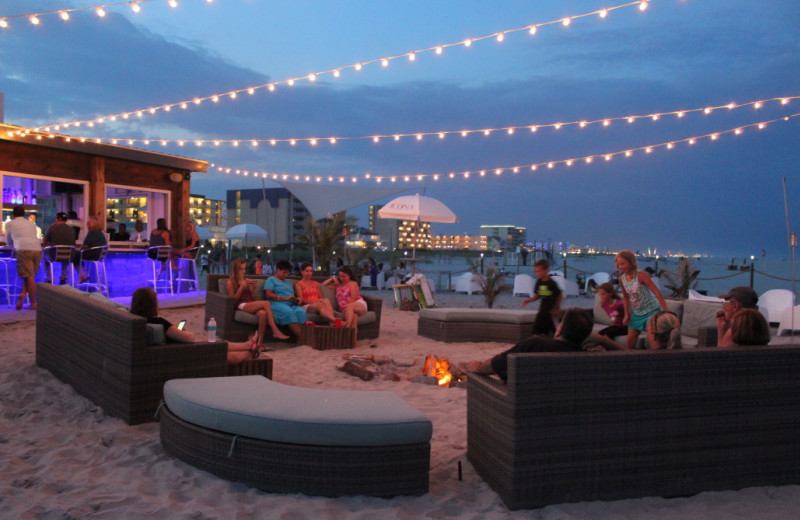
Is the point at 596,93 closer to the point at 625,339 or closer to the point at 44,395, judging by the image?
the point at 625,339

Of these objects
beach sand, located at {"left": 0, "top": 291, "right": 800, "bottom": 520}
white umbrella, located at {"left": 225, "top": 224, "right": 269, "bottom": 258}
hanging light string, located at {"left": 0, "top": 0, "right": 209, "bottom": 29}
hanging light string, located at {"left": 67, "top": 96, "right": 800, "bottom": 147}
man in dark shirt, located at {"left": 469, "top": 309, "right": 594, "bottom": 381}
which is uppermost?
hanging light string, located at {"left": 0, "top": 0, "right": 209, "bottom": 29}

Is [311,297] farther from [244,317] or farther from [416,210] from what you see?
[416,210]

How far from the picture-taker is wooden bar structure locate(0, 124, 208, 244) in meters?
9.14

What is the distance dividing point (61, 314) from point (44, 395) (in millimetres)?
634

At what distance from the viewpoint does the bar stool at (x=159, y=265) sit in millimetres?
9602

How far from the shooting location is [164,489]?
2504 mm

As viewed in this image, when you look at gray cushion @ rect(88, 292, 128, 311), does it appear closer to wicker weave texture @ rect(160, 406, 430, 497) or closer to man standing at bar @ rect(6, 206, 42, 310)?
wicker weave texture @ rect(160, 406, 430, 497)

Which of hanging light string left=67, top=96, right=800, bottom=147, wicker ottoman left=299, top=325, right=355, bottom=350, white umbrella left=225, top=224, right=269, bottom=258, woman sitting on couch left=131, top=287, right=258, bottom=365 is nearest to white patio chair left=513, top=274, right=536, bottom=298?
hanging light string left=67, top=96, right=800, bottom=147

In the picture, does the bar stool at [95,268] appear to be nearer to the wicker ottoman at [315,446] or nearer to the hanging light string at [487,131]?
the hanging light string at [487,131]

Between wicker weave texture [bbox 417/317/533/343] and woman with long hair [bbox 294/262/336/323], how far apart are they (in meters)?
1.35

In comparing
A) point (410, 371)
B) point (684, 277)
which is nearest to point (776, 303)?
point (684, 277)

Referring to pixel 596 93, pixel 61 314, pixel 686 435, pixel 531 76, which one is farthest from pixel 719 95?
pixel 61 314

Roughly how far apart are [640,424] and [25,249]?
7.83 m

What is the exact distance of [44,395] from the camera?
3994 mm
